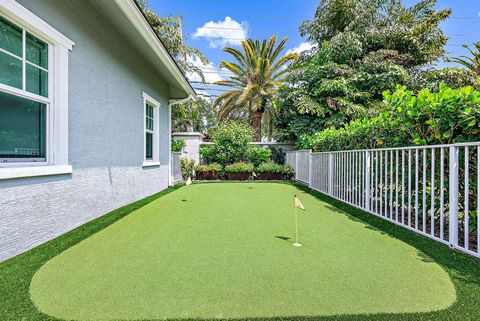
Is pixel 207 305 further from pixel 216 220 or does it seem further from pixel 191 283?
pixel 216 220

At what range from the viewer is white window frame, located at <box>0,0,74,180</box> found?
9.48 feet

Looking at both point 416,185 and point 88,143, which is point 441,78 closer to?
point 416,185

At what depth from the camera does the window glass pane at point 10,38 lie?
2639 mm

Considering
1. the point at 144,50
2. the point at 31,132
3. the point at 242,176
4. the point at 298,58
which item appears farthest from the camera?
the point at 298,58

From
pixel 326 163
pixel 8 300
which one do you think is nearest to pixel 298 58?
pixel 326 163

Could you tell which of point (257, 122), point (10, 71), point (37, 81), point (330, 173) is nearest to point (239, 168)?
point (330, 173)

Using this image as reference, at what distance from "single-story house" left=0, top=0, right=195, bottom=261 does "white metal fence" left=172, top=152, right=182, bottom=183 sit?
13.5 ft

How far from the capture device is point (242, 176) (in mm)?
11586

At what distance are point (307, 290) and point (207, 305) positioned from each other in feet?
2.69

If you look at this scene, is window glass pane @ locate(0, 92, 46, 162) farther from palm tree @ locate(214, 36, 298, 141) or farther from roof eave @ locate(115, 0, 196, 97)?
palm tree @ locate(214, 36, 298, 141)

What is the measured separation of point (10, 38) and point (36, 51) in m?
0.37

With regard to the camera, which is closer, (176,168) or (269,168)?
(176,168)

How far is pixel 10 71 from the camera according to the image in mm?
2721

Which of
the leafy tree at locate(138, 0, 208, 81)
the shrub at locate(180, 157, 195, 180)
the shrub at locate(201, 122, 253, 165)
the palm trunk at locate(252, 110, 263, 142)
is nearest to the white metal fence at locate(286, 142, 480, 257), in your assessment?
the shrub at locate(201, 122, 253, 165)
